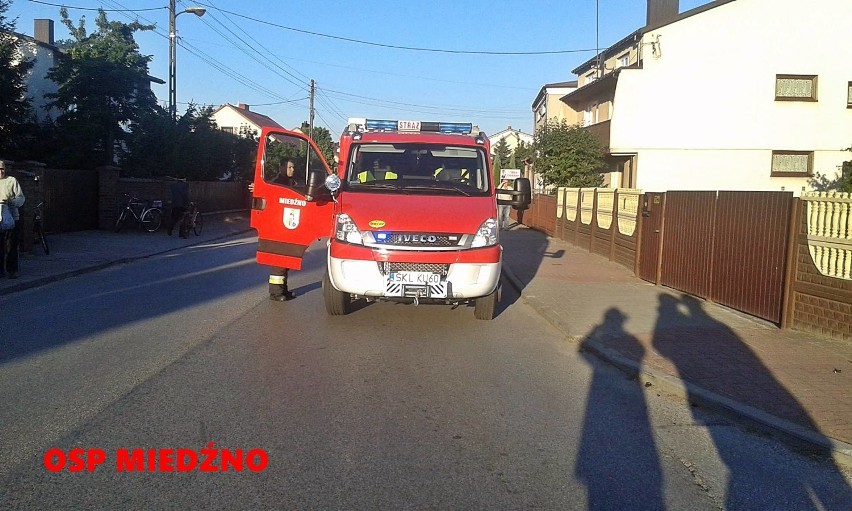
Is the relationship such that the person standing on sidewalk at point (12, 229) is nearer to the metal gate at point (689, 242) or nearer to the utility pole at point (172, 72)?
the metal gate at point (689, 242)

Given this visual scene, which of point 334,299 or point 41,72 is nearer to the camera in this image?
point 334,299

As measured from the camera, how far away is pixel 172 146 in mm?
26844

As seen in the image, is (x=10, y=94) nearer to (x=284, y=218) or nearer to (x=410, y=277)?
(x=284, y=218)

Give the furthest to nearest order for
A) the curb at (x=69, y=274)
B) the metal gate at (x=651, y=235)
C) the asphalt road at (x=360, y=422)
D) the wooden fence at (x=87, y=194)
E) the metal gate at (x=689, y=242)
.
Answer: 1. the wooden fence at (x=87, y=194)
2. the metal gate at (x=651, y=235)
3. the curb at (x=69, y=274)
4. the metal gate at (x=689, y=242)
5. the asphalt road at (x=360, y=422)

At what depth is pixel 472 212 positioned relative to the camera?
8.88m

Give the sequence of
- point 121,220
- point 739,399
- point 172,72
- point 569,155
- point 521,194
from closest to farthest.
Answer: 1. point 739,399
2. point 521,194
3. point 121,220
4. point 172,72
5. point 569,155

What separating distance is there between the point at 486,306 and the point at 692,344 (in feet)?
8.38

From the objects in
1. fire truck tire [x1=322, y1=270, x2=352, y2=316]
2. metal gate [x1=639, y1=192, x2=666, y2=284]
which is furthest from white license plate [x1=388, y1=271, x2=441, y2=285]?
metal gate [x1=639, y1=192, x2=666, y2=284]

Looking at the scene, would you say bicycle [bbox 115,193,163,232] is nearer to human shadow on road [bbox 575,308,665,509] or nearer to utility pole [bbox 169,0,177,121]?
utility pole [bbox 169,0,177,121]

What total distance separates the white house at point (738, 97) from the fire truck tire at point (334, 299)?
23.4 m

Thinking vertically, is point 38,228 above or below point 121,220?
above

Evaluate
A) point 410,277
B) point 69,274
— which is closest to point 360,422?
point 410,277

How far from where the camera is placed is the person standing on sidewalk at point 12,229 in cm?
→ 1177

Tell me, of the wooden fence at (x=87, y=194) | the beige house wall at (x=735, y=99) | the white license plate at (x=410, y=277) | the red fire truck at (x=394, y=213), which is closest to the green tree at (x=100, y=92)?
→ the wooden fence at (x=87, y=194)
